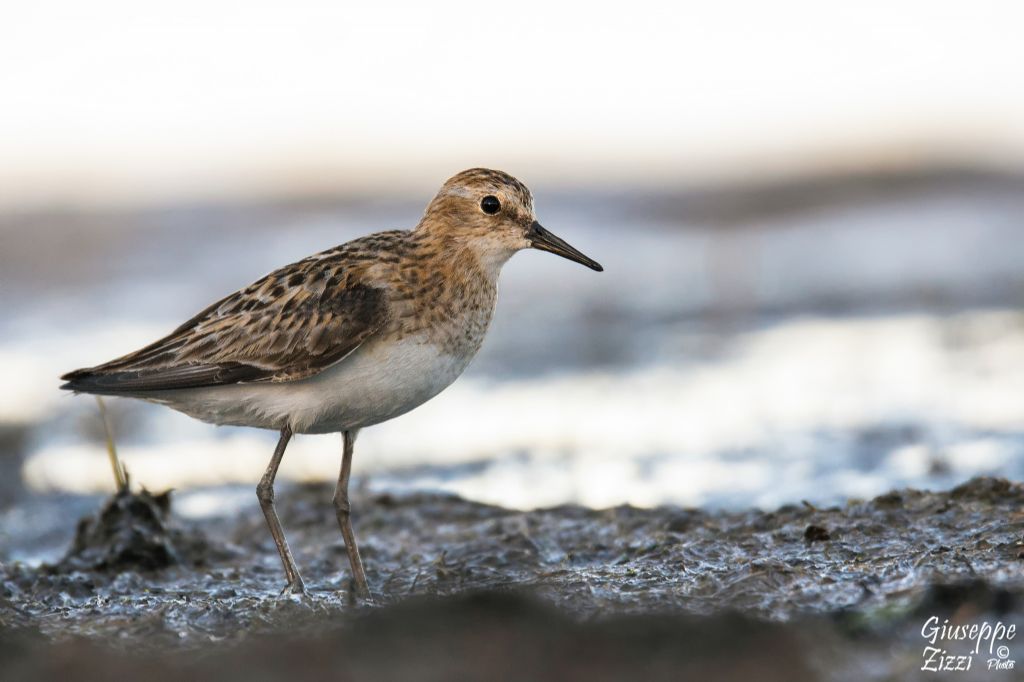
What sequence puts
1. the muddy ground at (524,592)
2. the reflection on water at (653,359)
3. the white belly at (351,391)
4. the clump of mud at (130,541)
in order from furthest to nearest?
the reflection on water at (653,359) < the clump of mud at (130,541) < the white belly at (351,391) < the muddy ground at (524,592)

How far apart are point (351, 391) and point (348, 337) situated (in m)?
0.26

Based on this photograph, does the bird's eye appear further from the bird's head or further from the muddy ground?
the muddy ground

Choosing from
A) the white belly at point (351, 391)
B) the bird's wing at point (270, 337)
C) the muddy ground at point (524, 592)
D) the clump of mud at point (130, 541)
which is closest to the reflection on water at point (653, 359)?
the muddy ground at point (524, 592)

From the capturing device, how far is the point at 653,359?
11.9 metres

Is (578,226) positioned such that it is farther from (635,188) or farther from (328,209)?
(328,209)

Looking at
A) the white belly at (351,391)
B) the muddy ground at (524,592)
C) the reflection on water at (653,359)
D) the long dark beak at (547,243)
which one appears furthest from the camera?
the reflection on water at (653,359)

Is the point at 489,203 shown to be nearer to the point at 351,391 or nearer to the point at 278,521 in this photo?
the point at 351,391

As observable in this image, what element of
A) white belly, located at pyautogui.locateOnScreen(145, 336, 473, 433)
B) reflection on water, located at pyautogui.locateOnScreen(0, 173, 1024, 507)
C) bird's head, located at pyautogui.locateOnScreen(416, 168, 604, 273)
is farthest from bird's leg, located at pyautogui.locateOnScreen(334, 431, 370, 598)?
reflection on water, located at pyautogui.locateOnScreen(0, 173, 1024, 507)

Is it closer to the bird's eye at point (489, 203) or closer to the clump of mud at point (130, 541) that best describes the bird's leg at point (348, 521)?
the clump of mud at point (130, 541)

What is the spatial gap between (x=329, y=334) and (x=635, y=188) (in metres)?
14.4

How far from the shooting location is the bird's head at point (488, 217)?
672 centimetres

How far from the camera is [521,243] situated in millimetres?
6801

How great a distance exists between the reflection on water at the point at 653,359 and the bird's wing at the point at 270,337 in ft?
7.64

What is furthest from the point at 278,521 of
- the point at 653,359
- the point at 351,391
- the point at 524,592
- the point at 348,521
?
the point at 653,359
